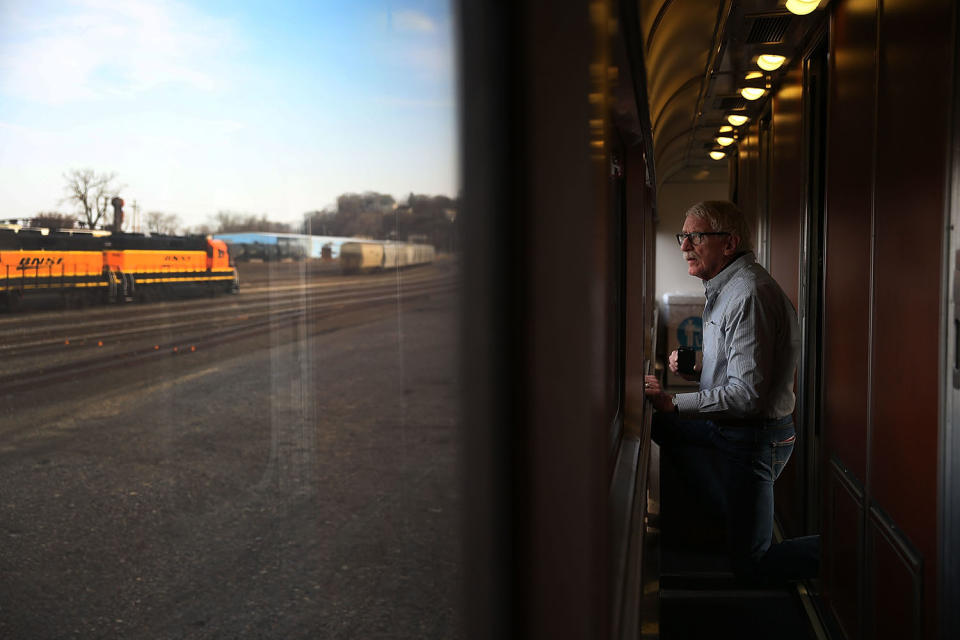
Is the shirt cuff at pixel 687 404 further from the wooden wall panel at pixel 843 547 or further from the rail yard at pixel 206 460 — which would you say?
the rail yard at pixel 206 460

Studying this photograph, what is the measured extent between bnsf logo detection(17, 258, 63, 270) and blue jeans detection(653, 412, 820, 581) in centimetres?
238

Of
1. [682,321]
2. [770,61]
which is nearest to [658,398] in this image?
[770,61]

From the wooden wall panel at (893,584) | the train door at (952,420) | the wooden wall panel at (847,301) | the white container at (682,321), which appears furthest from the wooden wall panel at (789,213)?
the white container at (682,321)

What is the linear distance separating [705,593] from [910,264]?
1.95m

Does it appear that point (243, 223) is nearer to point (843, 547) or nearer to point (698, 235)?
point (698, 235)

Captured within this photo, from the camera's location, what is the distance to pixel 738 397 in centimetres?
241

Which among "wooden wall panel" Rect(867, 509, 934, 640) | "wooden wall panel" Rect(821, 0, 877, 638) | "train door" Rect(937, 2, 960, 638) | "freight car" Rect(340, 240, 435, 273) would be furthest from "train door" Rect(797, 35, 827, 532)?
"freight car" Rect(340, 240, 435, 273)

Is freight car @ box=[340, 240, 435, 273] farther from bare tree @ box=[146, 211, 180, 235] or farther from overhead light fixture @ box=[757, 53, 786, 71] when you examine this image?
overhead light fixture @ box=[757, 53, 786, 71]

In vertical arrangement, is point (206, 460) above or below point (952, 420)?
above

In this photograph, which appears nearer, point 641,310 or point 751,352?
point 751,352

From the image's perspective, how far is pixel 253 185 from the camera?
62cm

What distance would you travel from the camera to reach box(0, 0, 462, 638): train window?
0.58m

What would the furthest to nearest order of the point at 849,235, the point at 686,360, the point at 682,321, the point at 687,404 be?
the point at 682,321 < the point at 686,360 < the point at 849,235 < the point at 687,404

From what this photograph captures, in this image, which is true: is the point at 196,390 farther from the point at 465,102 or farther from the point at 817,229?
the point at 817,229
